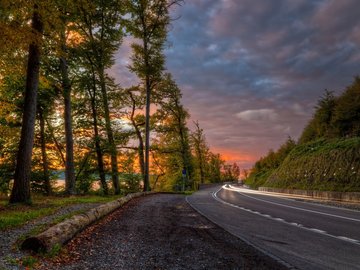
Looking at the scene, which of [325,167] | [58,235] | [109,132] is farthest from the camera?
[325,167]

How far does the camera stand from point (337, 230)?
382 inches

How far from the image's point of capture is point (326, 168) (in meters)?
33.3

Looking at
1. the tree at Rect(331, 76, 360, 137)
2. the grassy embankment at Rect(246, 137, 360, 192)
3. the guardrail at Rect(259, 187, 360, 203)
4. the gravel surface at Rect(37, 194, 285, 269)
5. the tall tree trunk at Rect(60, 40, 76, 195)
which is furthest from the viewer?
the tree at Rect(331, 76, 360, 137)

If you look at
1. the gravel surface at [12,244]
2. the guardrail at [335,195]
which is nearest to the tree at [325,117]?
the guardrail at [335,195]

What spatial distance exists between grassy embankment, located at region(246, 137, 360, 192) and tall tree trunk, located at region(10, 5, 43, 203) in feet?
74.1

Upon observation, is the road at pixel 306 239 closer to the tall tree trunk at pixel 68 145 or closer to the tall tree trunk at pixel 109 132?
the tall tree trunk at pixel 68 145

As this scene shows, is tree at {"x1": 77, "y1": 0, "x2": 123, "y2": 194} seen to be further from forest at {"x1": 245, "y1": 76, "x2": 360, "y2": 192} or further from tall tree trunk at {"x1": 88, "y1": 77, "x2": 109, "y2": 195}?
forest at {"x1": 245, "y1": 76, "x2": 360, "y2": 192}

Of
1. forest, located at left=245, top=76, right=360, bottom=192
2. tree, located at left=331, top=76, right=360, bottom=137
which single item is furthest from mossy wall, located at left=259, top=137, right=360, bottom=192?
tree, located at left=331, top=76, right=360, bottom=137

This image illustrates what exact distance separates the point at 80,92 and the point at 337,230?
68.3 feet

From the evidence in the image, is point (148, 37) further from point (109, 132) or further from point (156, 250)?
point (156, 250)

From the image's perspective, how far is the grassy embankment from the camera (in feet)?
93.1

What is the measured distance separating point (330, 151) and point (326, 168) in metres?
2.88

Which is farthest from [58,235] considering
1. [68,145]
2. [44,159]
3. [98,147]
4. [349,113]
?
[349,113]

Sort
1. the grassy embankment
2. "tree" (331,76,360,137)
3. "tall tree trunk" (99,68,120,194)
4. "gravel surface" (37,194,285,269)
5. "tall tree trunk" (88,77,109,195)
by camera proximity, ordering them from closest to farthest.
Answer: "gravel surface" (37,194,285,269) < "tall tree trunk" (88,77,109,195) < "tall tree trunk" (99,68,120,194) < the grassy embankment < "tree" (331,76,360,137)
